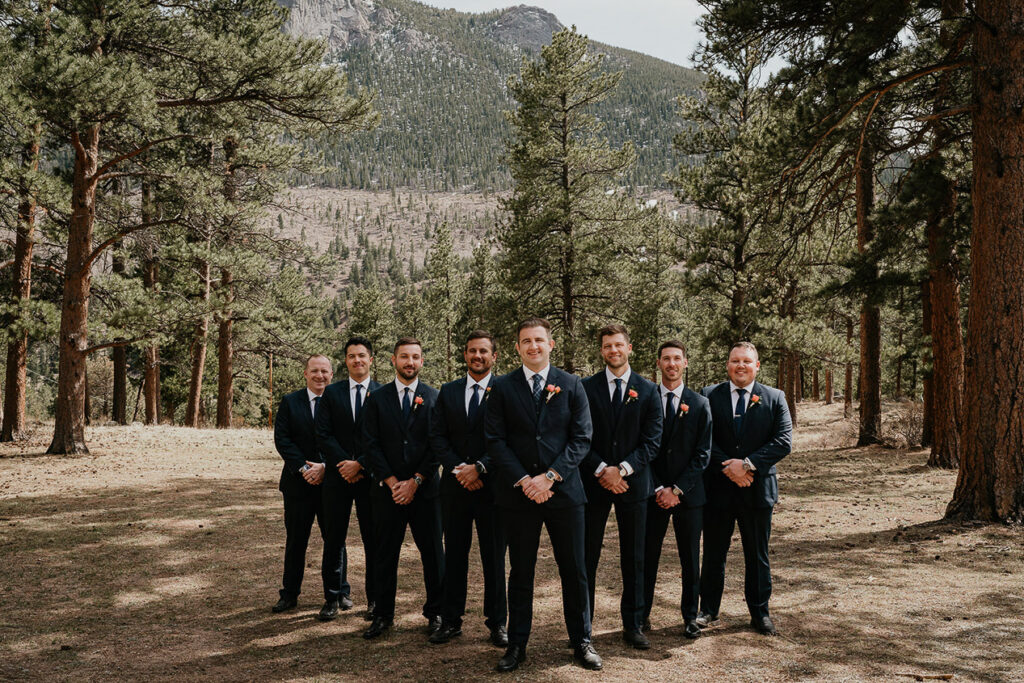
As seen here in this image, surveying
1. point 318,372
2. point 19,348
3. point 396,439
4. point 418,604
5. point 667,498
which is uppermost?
point 19,348

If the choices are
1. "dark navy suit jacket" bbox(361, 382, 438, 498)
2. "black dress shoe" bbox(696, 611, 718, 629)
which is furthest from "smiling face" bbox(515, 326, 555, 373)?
"black dress shoe" bbox(696, 611, 718, 629)

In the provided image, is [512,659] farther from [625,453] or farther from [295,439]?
[295,439]

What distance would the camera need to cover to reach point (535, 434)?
452 cm

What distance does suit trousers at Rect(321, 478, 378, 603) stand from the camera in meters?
5.59

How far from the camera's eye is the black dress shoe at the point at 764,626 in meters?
5.05

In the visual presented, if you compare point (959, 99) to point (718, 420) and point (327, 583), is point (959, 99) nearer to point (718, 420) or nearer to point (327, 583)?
point (718, 420)

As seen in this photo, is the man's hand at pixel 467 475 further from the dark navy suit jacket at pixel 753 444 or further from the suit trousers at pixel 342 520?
the dark navy suit jacket at pixel 753 444

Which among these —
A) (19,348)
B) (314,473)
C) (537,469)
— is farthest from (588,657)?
(19,348)

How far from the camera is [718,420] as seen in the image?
538 cm

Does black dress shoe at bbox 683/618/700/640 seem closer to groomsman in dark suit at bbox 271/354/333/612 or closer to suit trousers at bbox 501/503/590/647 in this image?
suit trousers at bbox 501/503/590/647

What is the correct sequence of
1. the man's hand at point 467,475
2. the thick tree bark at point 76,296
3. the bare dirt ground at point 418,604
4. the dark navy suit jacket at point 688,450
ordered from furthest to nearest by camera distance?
the thick tree bark at point 76,296
the dark navy suit jacket at point 688,450
the man's hand at point 467,475
the bare dirt ground at point 418,604

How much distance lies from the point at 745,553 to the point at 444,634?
2.37 meters

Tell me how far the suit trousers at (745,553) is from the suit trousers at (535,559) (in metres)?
1.23

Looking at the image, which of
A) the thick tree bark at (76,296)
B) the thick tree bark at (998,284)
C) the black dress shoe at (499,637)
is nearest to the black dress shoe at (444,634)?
the black dress shoe at (499,637)
